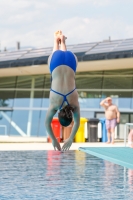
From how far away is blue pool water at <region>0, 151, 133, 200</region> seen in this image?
24.5 ft

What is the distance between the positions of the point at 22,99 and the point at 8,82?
1591mm

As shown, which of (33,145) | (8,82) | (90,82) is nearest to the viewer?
(33,145)

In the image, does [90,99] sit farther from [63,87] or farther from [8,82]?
[63,87]

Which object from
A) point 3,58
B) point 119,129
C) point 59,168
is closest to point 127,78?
point 119,129

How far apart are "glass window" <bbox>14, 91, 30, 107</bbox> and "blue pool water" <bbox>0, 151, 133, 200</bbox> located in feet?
51.6

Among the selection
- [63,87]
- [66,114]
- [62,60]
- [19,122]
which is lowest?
[66,114]

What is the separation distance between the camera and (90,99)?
1094 inches

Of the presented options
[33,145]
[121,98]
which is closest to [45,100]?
[121,98]

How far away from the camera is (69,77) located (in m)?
6.39

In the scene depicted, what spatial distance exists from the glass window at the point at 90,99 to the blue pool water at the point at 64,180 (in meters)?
14.3

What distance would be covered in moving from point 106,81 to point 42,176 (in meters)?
18.4

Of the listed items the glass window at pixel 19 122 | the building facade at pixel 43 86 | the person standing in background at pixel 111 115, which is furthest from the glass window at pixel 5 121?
the person standing in background at pixel 111 115

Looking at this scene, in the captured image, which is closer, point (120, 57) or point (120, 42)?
point (120, 57)

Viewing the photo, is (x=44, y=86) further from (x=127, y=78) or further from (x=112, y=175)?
(x=112, y=175)
